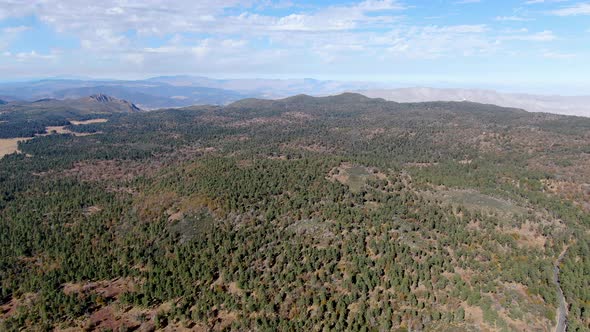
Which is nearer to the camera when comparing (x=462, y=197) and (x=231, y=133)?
(x=462, y=197)

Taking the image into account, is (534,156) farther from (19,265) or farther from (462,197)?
(19,265)

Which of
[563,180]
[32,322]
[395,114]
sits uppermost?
[395,114]

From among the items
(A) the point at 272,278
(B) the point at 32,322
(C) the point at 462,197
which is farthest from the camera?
(C) the point at 462,197

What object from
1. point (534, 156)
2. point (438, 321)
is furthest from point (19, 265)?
point (534, 156)

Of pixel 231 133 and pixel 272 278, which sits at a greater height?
pixel 231 133

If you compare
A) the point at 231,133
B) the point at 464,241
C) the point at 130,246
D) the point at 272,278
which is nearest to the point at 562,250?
the point at 464,241

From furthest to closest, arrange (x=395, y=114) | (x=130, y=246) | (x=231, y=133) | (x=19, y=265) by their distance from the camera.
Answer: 1. (x=395, y=114)
2. (x=231, y=133)
3. (x=130, y=246)
4. (x=19, y=265)

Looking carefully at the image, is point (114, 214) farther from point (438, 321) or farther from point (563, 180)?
point (563, 180)
